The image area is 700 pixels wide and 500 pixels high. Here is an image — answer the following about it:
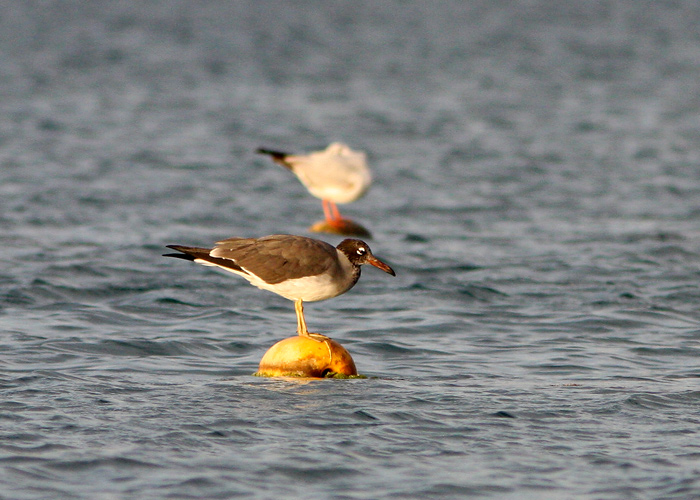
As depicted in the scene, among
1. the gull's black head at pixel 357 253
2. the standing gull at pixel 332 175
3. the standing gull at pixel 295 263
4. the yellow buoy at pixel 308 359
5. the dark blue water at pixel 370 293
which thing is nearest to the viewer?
the dark blue water at pixel 370 293

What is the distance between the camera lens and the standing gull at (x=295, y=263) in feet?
32.6

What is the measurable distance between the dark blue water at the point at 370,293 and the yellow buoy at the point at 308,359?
149mm

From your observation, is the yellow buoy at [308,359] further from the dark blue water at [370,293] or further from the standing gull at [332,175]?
the standing gull at [332,175]

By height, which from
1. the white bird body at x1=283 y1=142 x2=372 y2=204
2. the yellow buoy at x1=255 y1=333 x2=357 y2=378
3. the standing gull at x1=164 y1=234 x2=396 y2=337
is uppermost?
the white bird body at x1=283 y1=142 x2=372 y2=204

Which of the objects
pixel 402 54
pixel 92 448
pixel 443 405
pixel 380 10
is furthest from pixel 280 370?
pixel 380 10

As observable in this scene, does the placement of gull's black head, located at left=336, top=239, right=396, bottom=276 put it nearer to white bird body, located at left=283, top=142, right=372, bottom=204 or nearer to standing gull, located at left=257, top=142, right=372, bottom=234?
standing gull, located at left=257, top=142, right=372, bottom=234

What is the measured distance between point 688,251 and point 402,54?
115 ft

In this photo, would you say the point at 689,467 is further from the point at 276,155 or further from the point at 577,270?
the point at 276,155

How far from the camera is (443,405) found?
9.12 m

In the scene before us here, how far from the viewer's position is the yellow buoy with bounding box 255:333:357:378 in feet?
31.7

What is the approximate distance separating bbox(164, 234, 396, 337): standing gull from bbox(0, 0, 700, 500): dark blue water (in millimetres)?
846

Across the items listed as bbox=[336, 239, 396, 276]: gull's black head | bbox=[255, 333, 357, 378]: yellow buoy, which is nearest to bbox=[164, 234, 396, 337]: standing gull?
bbox=[336, 239, 396, 276]: gull's black head

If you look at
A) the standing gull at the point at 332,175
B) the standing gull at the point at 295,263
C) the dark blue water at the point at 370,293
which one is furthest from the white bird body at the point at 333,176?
the standing gull at the point at 295,263

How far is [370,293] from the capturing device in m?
14.8
